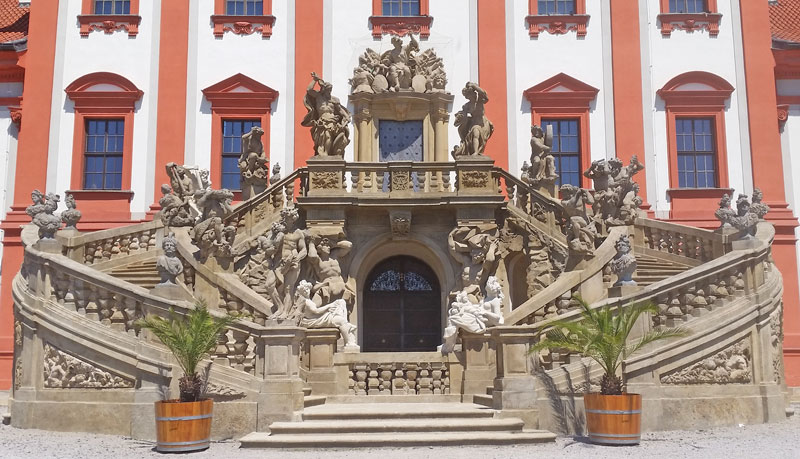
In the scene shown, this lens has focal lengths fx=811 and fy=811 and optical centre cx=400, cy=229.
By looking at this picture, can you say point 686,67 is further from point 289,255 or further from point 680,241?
point 289,255

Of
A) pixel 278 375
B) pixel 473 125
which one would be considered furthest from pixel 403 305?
pixel 278 375

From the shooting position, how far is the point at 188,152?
19438mm

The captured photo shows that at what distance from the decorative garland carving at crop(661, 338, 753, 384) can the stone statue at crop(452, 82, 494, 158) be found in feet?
19.8

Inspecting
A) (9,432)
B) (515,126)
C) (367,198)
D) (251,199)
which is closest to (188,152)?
(251,199)

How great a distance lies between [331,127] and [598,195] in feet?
16.9

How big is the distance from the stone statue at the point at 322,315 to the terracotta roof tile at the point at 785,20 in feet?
46.1

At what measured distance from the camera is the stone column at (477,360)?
1230 centimetres

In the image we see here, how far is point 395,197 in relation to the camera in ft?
49.7

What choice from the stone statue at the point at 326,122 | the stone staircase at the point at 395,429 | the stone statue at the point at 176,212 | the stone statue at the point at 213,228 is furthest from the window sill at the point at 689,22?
the stone staircase at the point at 395,429

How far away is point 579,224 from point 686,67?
7.91m

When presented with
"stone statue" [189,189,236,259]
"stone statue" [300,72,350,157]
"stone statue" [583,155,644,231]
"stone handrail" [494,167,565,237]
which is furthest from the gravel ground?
"stone statue" [300,72,350,157]

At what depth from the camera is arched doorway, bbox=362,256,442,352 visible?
16.6 meters

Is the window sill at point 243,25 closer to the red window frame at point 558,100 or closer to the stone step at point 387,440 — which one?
the red window frame at point 558,100

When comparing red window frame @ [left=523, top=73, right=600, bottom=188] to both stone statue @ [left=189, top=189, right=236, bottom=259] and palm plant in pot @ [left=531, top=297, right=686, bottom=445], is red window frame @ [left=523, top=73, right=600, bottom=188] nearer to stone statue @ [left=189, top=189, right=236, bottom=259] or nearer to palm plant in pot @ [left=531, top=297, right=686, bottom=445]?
stone statue @ [left=189, top=189, right=236, bottom=259]
